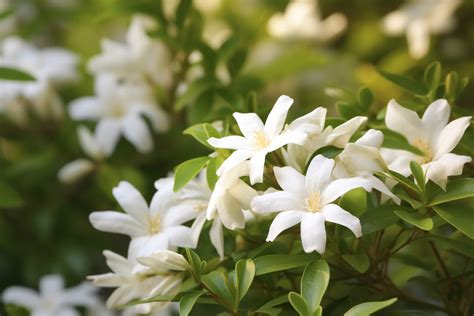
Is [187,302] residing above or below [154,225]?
below

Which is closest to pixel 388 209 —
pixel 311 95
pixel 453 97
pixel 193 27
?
pixel 453 97

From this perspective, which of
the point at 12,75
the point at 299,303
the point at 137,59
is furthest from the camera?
the point at 137,59

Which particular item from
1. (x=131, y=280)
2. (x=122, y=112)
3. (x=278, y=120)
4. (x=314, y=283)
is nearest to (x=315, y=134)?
(x=278, y=120)

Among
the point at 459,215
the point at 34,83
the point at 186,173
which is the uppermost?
the point at 34,83

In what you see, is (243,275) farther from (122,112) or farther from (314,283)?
(122,112)

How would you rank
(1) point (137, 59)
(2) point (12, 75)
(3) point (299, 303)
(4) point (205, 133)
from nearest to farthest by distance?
(3) point (299, 303)
(4) point (205, 133)
(2) point (12, 75)
(1) point (137, 59)

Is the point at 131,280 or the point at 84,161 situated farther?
the point at 84,161

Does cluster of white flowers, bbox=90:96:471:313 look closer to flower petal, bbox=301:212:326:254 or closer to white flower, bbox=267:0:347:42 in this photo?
flower petal, bbox=301:212:326:254

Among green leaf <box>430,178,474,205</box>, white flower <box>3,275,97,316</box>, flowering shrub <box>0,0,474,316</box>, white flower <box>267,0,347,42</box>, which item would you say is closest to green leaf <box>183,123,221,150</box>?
flowering shrub <box>0,0,474,316</box>
